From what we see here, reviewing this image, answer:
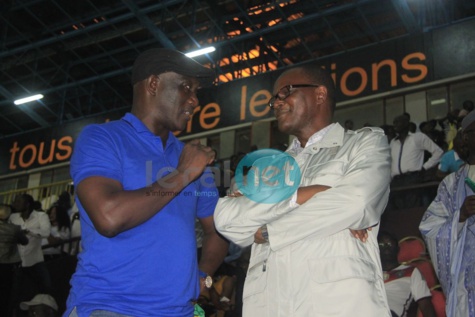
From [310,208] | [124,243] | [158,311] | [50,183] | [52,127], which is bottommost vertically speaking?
[158,311]

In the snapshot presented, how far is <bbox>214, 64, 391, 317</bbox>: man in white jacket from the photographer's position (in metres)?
2.74

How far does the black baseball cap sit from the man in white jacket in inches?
27.0

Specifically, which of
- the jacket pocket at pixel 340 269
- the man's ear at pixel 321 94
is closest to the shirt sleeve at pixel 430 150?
the man's ear at pixel 321 94

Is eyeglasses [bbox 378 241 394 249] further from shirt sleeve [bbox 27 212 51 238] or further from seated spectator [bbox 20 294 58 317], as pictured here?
shirt sleeve [bbox 27 212 51 238]

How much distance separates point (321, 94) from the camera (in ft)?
11.8

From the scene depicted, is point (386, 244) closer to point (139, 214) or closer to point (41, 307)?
point (139, 214)

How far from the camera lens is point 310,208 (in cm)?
292

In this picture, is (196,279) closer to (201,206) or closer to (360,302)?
(201,206)

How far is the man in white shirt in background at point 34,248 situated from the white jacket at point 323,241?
6.95 m

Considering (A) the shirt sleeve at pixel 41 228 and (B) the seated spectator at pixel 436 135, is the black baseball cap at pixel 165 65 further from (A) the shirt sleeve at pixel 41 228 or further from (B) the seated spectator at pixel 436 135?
(B) the seated spectator at pixel 436 135

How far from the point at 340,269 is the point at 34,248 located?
7595 millimetres

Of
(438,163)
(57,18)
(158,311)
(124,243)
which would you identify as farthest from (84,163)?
(57,18)

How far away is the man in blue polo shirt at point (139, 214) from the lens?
239cm

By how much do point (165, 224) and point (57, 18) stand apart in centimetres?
1952
